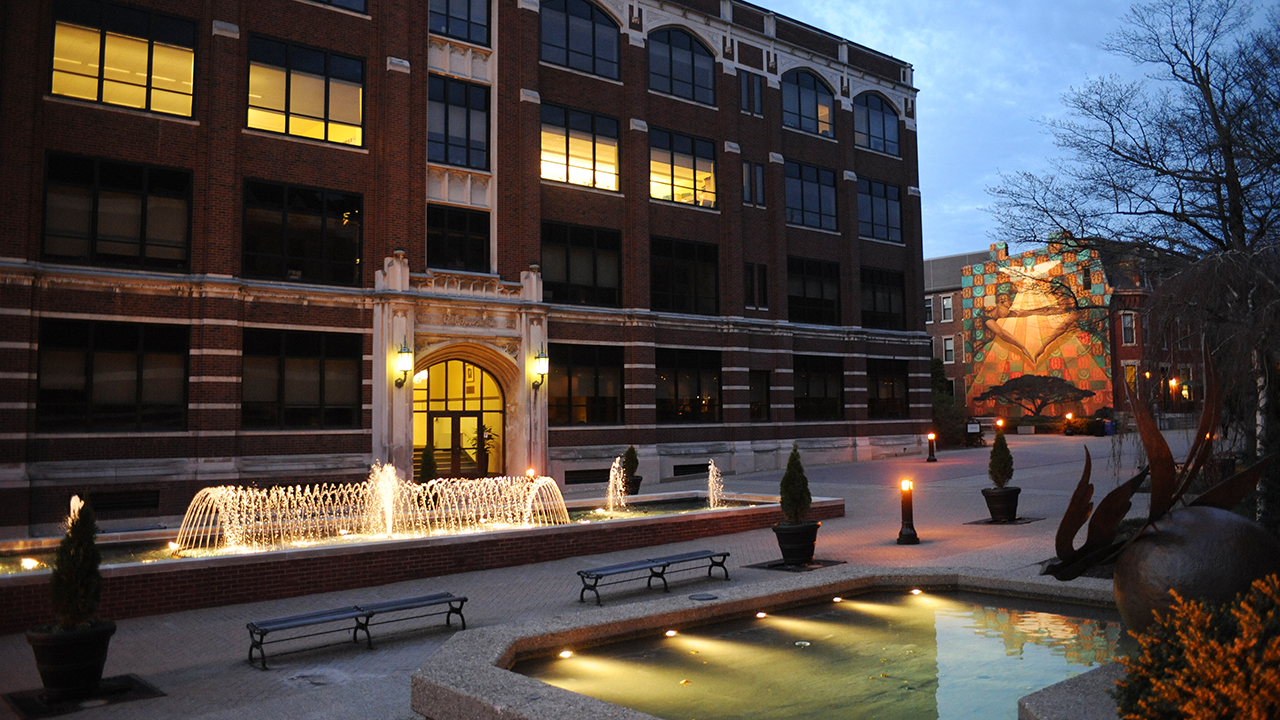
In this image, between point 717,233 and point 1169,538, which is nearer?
point 1169,538

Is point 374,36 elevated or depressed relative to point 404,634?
elevated

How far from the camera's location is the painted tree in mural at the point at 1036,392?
205ft

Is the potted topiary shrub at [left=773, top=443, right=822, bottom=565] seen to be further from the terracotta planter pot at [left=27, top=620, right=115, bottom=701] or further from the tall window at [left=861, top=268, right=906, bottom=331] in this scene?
the tall window at [left=861, top=268, right=906, bottom=331]

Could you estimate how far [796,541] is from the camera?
47.3 ft

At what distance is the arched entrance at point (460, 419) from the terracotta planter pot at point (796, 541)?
16.5 meters

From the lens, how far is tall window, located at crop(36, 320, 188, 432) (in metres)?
21.4

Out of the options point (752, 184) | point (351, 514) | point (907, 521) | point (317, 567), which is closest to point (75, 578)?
point (317, 567)

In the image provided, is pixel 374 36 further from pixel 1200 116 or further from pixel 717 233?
pixel 1200 116

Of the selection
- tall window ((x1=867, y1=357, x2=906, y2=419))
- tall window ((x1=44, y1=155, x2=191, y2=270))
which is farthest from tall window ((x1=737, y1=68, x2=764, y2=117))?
tall window ((x1=44, y1=155, x2=191, y2=270))

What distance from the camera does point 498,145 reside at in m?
28.7

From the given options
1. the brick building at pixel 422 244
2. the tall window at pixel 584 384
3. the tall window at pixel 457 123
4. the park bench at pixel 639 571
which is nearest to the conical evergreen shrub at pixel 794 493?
the park bench at pixel 639 571

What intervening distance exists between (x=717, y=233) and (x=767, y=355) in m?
5.69

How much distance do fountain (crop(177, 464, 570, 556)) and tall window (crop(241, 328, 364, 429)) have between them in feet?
6.52

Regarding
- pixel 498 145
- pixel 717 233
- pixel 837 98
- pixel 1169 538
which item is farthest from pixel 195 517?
pixel 837 98
